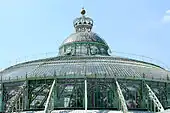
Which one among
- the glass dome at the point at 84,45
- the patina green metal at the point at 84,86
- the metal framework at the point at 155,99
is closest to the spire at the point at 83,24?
the glass dome at the point at 84,45

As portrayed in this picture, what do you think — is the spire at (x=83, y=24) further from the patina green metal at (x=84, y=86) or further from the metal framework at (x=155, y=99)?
the metal framework at (x=155, y=99)

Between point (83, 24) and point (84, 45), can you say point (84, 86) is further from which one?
point (83, 24)

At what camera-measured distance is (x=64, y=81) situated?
1711 inches

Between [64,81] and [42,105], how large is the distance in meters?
3.97

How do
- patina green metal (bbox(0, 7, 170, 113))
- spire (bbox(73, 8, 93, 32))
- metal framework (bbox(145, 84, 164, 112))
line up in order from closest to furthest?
1. metal framework (bbox(145, 84, 164, 112))
2. patina green metal (bbox(0, 7, 170, 113))
3. spire (bbox(73, 8, 93, 32))

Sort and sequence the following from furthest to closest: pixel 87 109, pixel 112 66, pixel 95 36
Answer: pixel 95 36
pixel 112 66
pixel 87 109

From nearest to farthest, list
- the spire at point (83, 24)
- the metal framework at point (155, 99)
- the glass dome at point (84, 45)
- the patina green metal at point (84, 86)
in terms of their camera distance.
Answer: the metal framework at point (155, 99), the patina green metal at point (84, 86), the glass dome at point (84, 45), the spire at point (83, 24)

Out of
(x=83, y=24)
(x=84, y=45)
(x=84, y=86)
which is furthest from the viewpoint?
(x=83, y=24)

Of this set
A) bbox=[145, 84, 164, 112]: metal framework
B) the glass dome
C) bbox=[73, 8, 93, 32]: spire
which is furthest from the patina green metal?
bbox=[73, 8, 93, 32]: spire

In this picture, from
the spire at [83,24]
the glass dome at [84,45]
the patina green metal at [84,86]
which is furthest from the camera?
the spire at [83,24]

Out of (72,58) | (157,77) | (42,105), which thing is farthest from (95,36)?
(42,105)

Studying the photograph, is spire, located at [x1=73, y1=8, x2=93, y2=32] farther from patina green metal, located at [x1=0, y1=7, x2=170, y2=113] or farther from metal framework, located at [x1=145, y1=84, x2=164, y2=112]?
metal framework, located at [x1=145, y1=84, x2=164, y2=112]

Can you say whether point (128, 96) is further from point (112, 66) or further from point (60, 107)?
point (60, 107)

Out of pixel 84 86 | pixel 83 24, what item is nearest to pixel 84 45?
pixel 83 24
